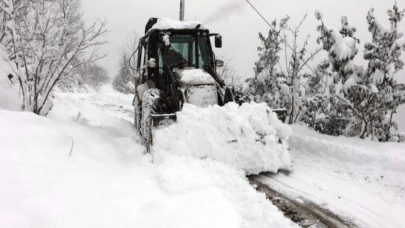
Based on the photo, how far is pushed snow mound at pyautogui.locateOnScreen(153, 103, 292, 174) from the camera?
4992 millimetres

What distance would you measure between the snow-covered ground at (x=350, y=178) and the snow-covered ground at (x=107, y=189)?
88 centimetres

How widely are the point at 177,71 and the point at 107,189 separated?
11.0 feet

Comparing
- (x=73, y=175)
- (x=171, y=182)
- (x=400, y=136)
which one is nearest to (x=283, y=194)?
(x=171, y=182)

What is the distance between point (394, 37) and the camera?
6992mm

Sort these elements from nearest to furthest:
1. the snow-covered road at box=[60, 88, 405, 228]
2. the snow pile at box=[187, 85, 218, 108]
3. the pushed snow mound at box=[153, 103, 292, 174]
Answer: the snow-covered road at box=[60, 88, 405, 228], the pushed snow mound at box=[153, 103, 292, 174], the snow pile at box=[187, 85, 218, 108]

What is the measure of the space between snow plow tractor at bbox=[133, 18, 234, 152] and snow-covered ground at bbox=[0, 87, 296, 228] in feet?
4.03

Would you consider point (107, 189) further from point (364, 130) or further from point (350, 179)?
point (364, 130)

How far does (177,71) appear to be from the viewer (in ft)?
21.5

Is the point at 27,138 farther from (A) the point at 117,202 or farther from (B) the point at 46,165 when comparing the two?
(A) the point at 117,202

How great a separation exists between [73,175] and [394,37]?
7.01 meters

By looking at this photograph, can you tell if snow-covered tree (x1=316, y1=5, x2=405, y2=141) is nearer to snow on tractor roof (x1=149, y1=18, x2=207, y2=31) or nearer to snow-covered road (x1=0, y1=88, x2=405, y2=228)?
snow-covered road (x1=0, y1=88, x2=405, y2=228)

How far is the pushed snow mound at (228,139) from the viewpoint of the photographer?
499cm

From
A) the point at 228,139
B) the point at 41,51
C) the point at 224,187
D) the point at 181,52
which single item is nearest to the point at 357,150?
the point at 228,139

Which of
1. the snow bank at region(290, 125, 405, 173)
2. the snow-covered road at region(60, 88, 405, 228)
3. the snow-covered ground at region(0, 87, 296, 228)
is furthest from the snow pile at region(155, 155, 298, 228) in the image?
the snow bank at region(290, 125, 405, 173)
